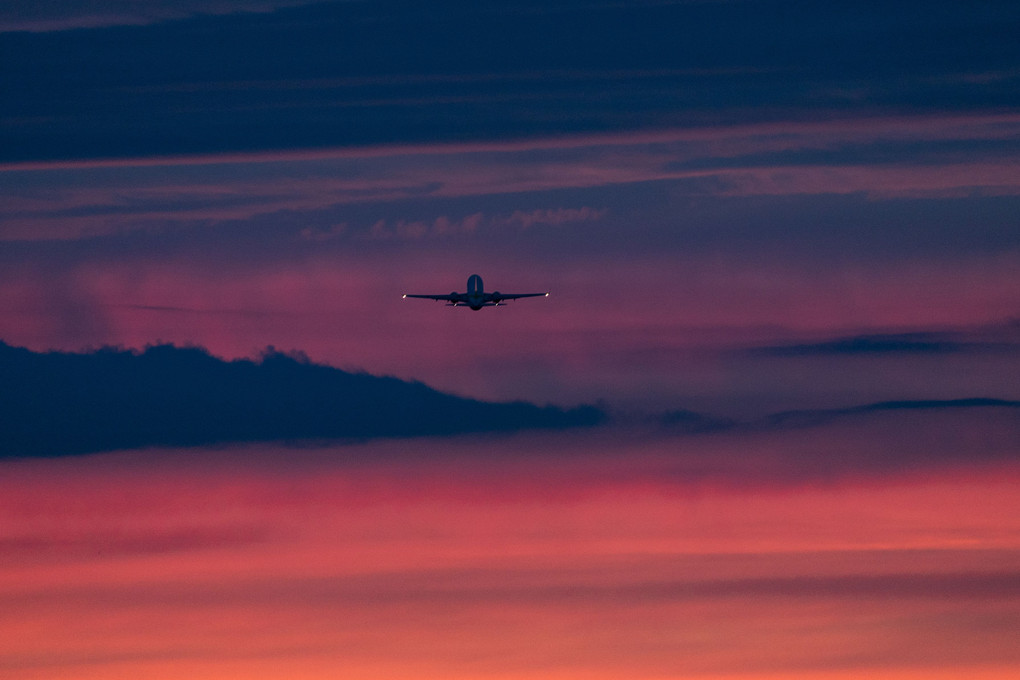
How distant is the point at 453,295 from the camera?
654ft

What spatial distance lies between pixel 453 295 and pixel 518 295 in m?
10.9

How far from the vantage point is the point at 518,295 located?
193500 mm
